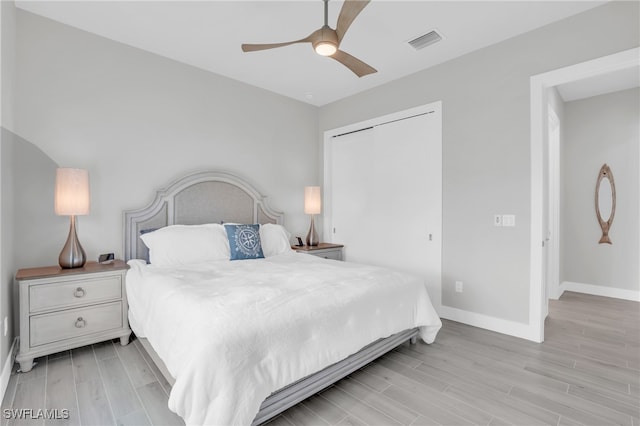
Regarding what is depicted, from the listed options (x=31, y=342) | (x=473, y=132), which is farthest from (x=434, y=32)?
(x=31, y=342)

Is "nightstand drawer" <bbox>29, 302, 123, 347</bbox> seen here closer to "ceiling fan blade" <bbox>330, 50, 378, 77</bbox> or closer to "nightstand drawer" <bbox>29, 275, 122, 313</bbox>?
"nightstand drawer" <bbox>29, 275, 122, 313</bbox>

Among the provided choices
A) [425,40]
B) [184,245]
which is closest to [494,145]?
[425,40]

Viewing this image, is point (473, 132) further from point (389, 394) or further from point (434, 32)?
point (389, 394)

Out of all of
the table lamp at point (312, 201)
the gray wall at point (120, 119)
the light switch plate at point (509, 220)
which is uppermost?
the gray wall at point (120, 119)

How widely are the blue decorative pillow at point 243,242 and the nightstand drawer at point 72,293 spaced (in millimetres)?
1033

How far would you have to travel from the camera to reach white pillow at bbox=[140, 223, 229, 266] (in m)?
2.92

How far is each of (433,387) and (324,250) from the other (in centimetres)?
243

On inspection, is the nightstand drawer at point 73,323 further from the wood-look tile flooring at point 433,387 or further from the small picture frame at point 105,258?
the small picture frame at point 105,258

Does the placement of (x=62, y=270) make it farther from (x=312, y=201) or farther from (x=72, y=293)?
(x=312, y=201)

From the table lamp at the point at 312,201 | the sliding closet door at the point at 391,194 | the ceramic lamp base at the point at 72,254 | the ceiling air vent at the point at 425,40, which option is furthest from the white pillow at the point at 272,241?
the ceiling air vent at the point at 425,40

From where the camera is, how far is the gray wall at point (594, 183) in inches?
165

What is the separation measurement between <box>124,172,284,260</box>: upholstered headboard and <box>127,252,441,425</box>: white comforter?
0.57 meters

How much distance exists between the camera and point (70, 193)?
254cm

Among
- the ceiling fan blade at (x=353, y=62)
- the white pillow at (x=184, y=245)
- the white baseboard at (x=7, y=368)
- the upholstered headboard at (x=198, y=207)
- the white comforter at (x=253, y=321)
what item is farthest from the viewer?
the upholstered headboard at (x=198, y=207)
